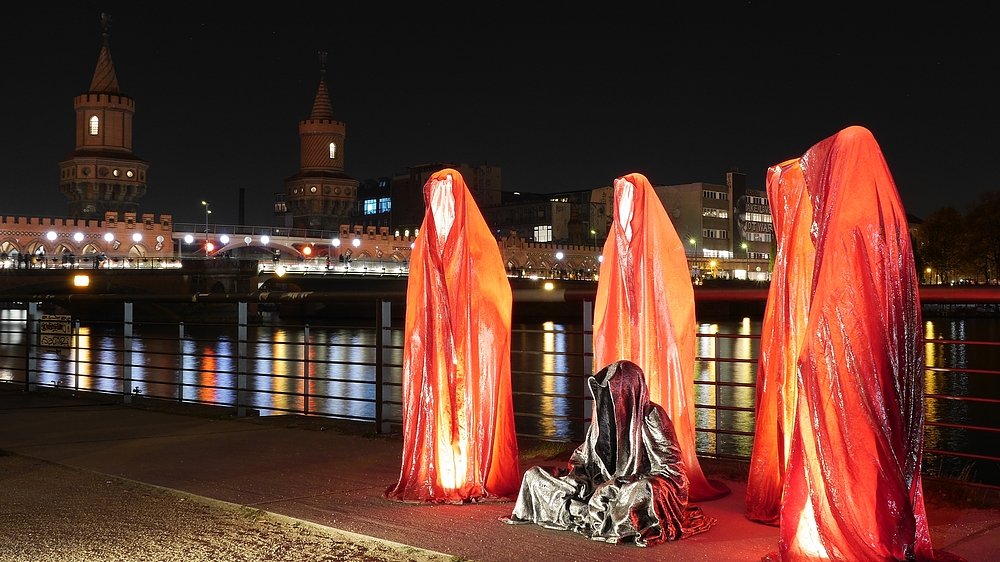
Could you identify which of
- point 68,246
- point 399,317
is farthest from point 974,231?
point 68,246

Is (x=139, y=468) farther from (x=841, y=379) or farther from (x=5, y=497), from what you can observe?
(x=841, y=379)

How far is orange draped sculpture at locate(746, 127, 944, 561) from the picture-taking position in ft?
10.9

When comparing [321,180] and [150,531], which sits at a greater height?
[321,180]

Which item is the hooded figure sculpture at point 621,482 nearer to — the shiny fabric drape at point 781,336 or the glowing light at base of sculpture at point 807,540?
the shiny fabric drape at point 781,336

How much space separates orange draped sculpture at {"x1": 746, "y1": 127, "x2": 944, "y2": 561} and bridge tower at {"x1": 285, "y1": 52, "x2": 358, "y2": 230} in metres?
93.7

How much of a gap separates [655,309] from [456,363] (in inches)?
42.4

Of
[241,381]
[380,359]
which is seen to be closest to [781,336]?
[380,359]

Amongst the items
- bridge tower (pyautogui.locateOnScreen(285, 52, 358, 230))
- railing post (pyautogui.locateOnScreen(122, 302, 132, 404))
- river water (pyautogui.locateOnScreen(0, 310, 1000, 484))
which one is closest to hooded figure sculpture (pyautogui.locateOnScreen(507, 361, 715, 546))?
river water (pyautogui.locateOnScreen(0, 310, 1000, 484))

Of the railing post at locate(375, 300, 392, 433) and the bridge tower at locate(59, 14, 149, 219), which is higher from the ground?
the bridge tower at locate(59, 14, 149, 219)

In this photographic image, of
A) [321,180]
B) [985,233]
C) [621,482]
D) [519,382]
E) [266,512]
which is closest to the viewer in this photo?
[621,482]

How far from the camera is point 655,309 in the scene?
4852 mm

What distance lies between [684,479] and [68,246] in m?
72.7

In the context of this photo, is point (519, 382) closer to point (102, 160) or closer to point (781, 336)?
point (781, 336)

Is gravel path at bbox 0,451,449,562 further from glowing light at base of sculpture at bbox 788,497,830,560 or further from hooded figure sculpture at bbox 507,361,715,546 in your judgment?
glowing light at base of sculpture at bbox 788,497,830,560
